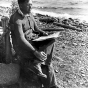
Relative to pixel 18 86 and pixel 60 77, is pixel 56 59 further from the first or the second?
pixel 18 86

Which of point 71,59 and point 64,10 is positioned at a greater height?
point 71,59

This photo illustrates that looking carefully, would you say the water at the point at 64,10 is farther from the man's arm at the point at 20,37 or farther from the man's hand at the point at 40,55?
the man's arm at the point at 20,37

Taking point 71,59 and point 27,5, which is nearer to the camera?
point 27,5

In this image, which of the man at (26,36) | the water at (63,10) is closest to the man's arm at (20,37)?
the man at (26,36)

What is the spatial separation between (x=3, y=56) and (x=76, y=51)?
2491mm

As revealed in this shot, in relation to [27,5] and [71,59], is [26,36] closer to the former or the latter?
[27,5]

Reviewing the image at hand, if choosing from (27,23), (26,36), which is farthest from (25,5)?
(26,36)

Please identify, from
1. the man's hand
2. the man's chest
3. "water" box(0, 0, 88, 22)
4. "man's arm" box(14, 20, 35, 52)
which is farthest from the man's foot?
"water" box(0, 0, 88, 22)

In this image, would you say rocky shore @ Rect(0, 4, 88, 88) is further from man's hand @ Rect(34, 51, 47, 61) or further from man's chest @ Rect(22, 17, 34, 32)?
man's hand @ Rect(34, 51, 47, 61)

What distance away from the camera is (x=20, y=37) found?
326cm

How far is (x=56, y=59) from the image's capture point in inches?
217

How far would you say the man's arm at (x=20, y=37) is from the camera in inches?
128

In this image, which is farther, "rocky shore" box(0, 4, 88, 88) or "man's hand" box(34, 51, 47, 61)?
"rocky shore" box(0, 4, 88, 88)

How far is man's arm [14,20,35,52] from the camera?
128 inches
